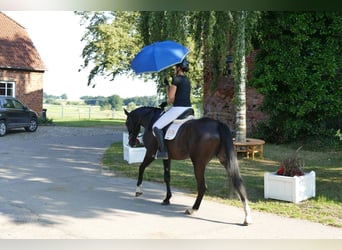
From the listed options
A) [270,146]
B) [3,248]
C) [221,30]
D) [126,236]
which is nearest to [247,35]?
[221,30]

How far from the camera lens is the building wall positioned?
22.4 metres

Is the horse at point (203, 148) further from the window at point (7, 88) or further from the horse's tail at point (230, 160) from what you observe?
the window at point (7, 88)

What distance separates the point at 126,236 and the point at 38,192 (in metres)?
2.63

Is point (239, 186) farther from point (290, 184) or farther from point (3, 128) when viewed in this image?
point (3, 128)

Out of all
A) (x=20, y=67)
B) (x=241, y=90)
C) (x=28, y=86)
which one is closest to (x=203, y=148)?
(x=241, y=90)

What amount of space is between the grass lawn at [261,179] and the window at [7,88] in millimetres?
12881

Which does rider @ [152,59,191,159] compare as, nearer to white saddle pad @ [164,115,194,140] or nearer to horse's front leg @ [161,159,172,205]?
white saddle pad @ [164,115,194,140]

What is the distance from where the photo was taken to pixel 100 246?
13.4 ft

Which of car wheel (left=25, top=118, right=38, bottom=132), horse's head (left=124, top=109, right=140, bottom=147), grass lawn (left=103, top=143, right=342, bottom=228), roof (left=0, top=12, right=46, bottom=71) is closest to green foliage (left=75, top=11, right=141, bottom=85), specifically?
roof (left=0, top=12, right=46, bottom=71)

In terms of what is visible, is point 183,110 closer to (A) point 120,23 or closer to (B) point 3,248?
(B) point 3,248

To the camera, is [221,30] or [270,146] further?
[270,146]

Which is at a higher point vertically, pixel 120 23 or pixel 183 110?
pixel 120 23

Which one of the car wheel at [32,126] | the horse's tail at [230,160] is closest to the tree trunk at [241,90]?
the horse's tail at [230,160]
